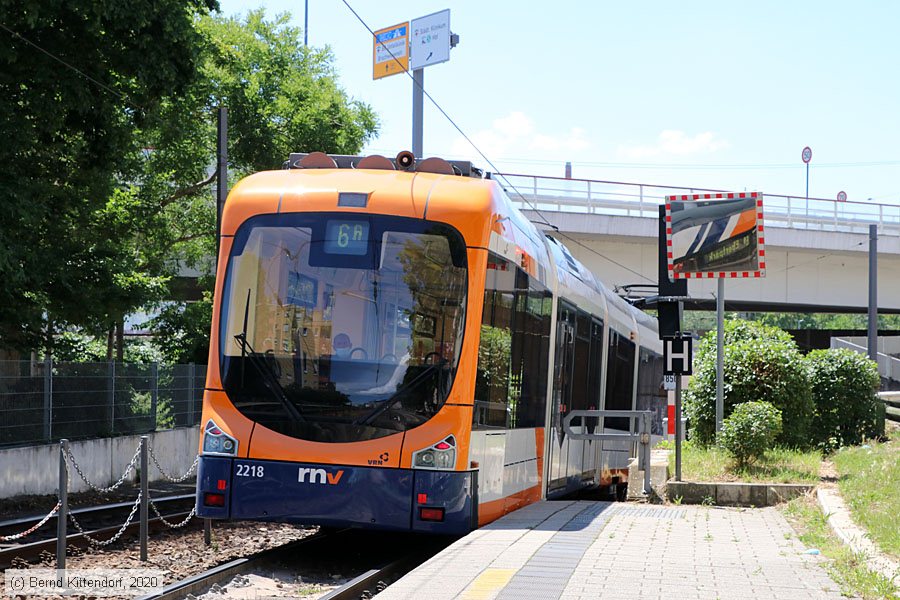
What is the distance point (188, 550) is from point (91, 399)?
34.7 ft

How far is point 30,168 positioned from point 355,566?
11.2 meters

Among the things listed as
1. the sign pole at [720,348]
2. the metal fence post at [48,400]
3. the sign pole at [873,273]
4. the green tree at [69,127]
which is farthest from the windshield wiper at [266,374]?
the sign pole at [873,273]

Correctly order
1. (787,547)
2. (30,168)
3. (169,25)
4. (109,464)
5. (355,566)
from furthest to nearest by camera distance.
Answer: (109,464) < (30,168) < (169,25) < (355,566) < (787,547)

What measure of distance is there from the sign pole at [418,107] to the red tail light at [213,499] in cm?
1370

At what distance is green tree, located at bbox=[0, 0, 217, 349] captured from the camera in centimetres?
1661

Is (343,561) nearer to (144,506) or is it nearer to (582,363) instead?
(144,506)

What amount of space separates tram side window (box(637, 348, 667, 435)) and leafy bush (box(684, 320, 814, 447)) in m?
2.94

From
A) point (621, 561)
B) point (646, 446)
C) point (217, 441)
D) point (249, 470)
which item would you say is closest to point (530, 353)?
point (646, 446)

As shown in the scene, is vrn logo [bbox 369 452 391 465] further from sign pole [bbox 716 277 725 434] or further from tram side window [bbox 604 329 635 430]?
tram side window [bbox 604 329 635 430]

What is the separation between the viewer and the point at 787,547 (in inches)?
347

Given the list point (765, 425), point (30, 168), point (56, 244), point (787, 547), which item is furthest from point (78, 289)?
point (787, 547)

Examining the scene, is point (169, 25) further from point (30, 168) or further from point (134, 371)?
point (134, 371)

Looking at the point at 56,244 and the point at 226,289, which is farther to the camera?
the point at 56,244

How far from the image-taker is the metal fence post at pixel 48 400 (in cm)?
1908
